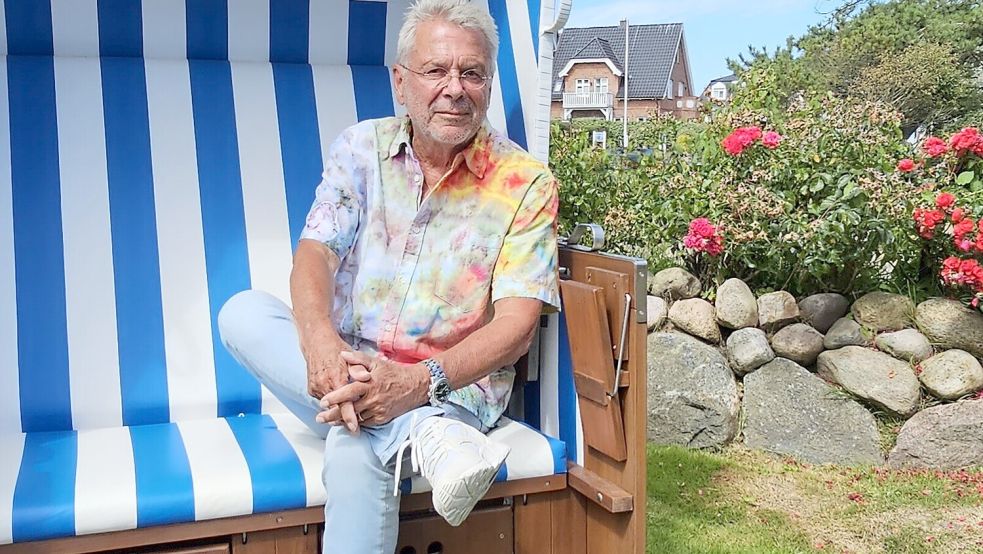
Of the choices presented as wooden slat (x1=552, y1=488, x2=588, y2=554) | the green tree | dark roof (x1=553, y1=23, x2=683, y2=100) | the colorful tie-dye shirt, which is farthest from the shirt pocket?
dark roof (x1=553, y1=23, x2=683, y2=100)

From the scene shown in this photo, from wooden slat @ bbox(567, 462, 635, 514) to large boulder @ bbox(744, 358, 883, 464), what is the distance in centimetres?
207

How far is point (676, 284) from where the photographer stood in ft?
15.5

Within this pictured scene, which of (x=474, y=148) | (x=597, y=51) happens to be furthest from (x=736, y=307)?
(x=597, y=51)

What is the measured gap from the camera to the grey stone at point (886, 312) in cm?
433

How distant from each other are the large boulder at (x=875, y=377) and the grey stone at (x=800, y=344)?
0.25ft

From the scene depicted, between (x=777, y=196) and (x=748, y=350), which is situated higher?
(x=777, y=196)

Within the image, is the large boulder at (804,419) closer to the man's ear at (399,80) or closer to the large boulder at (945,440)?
the large boulder at (945,440)

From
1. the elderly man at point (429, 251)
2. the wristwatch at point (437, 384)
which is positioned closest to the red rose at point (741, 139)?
the elderly man at point (429, 251)

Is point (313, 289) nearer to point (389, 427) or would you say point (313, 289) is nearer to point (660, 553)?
point (389, 427)

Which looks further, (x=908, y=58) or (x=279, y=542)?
(x=908, y=58)

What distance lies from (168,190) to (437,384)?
122cm

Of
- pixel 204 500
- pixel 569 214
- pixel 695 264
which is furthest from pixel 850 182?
pixel 204 500

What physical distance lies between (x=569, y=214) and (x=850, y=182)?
51.4 inches

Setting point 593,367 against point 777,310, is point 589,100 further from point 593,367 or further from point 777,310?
point 593,367
